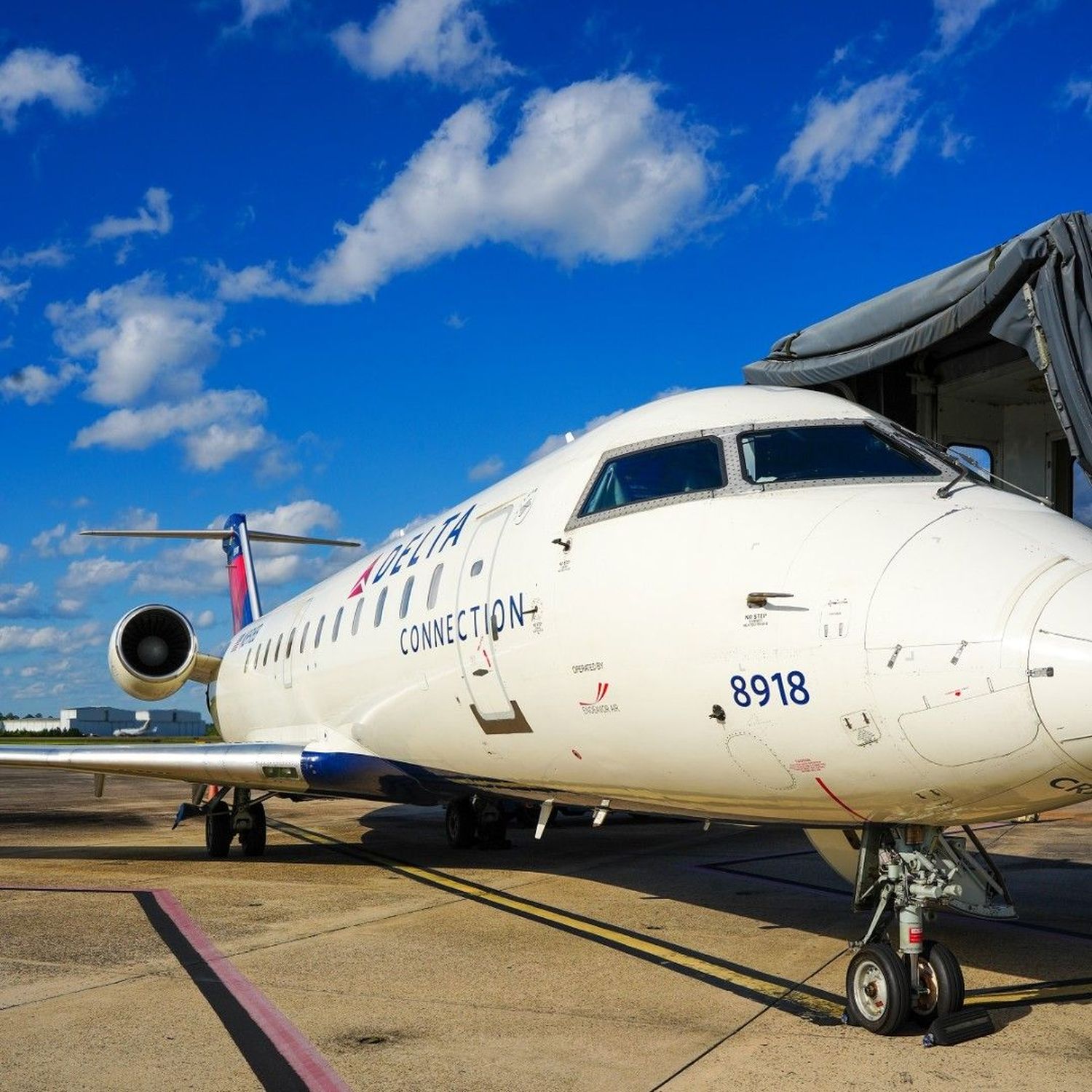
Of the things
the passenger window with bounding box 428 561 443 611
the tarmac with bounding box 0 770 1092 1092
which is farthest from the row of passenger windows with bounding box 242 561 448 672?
the tarmac with bounding box 0 770 1092 1092

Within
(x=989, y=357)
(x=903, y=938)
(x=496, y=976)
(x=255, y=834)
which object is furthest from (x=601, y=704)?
(x=255, y=834)

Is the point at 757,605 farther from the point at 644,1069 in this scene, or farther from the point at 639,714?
the point at 644,1069

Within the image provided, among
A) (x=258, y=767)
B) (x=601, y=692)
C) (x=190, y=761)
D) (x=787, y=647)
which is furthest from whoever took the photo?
(x=190, y=761)

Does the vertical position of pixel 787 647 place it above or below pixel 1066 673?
above

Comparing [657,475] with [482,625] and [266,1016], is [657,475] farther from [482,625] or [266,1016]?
[266,1016]

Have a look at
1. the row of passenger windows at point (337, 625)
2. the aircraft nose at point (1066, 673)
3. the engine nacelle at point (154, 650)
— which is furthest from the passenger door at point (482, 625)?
the engine nacelle at point (154, 650)

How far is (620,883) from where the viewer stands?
10648 millimetres

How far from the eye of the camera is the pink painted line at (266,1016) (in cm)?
468

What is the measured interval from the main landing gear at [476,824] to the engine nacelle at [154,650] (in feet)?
17.5

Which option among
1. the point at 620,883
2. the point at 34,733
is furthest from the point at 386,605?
the point at 34,733

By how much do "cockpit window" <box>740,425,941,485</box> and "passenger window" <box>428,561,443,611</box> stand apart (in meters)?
3.31

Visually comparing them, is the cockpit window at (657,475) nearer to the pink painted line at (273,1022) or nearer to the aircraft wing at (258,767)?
the pink painted line at (273,1022)

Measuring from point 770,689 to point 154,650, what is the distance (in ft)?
44.4

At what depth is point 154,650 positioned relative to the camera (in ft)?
55.4
